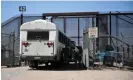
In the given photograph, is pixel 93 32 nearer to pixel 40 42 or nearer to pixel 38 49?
Answer: pixel 40 42

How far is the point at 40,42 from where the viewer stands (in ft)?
65.1

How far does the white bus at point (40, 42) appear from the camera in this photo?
64.6 feet

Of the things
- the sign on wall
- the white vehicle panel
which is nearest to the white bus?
the white vehicle panel

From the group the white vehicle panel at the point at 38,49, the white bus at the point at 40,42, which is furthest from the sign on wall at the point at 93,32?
the white vehicle panel at the point at 38,49

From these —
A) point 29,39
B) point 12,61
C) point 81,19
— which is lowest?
point 12,61

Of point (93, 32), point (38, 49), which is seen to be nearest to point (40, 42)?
point (38, 49)

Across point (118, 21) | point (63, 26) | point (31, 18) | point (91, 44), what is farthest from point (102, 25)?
point (91, 44)

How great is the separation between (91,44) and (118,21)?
17.8 metres

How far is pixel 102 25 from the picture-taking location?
41.2 meters

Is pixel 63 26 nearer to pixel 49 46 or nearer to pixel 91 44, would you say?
pixel 91 44

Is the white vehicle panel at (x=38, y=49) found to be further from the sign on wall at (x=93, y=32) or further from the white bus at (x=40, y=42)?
the sign on wall at (x=93, y=32)

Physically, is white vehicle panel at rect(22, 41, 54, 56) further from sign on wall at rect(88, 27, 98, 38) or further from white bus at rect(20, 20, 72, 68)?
sign on wall at rect(88, 27, 98, 38)

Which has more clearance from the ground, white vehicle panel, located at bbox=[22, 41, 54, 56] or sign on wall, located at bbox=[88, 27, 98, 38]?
sign on wall, located at bbox=[88, 27, 98, 38]

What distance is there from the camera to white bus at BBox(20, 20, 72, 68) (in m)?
19.7
